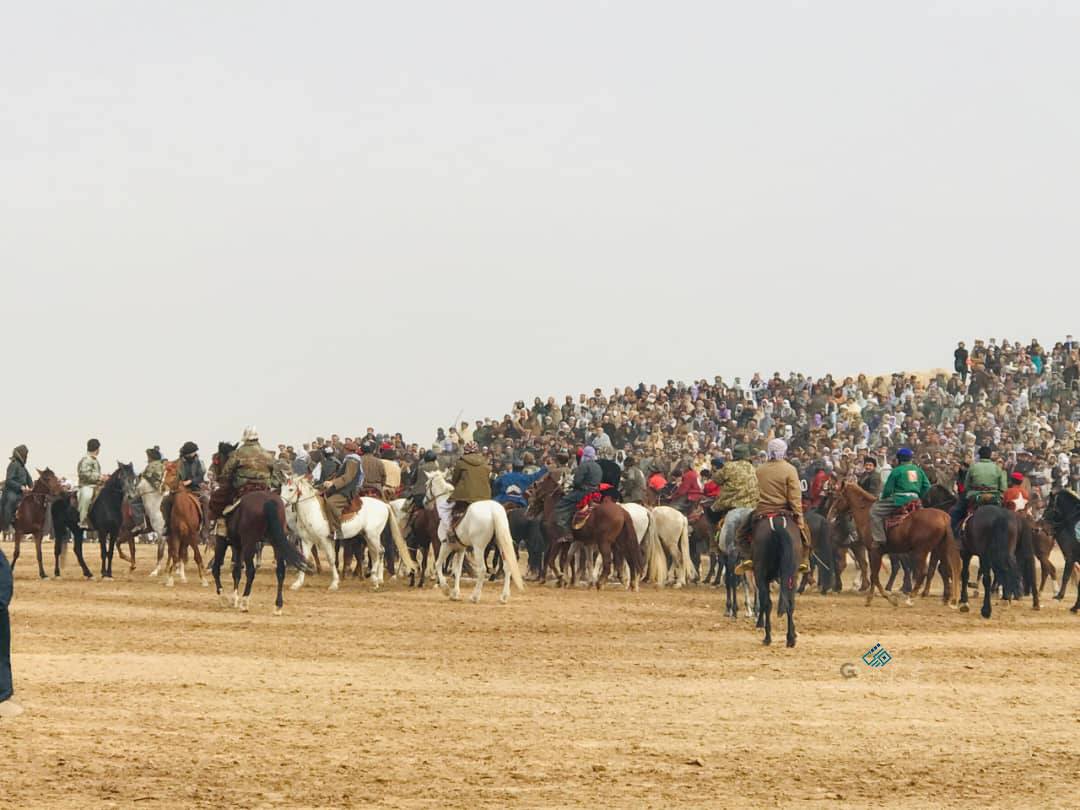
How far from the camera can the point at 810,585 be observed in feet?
103

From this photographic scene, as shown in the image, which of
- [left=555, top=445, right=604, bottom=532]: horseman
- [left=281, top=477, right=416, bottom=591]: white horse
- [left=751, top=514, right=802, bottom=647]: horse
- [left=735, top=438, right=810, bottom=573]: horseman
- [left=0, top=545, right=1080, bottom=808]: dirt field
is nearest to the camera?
[left=0, top=545, right=1080, bottom=808]: dirt field

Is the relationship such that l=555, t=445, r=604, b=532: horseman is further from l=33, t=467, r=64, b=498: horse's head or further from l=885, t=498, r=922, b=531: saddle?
l=33, t=467, r=64, b=498: horse's head

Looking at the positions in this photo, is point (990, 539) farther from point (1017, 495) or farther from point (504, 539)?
point (504, 539)

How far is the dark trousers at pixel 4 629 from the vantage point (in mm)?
12930

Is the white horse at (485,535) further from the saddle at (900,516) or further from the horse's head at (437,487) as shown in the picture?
the saddle at (900,516)

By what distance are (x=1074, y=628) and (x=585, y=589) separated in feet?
31.6

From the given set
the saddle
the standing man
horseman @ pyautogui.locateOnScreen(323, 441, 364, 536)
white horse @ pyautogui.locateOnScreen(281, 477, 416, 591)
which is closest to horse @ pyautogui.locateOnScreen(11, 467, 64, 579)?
white horse @ pyautogui.locateOnScreen(281, 477, 416, 591)

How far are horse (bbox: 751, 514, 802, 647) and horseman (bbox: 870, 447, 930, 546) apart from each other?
6.31 metres

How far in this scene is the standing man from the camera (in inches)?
510

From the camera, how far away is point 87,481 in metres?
31.4

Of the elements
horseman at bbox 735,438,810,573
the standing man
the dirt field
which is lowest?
the dirt field

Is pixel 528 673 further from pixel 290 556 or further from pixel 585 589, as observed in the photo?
pixel 585 589

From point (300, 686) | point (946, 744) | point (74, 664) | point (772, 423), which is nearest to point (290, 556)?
point (74, 664)

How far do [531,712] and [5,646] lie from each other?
4345mm
